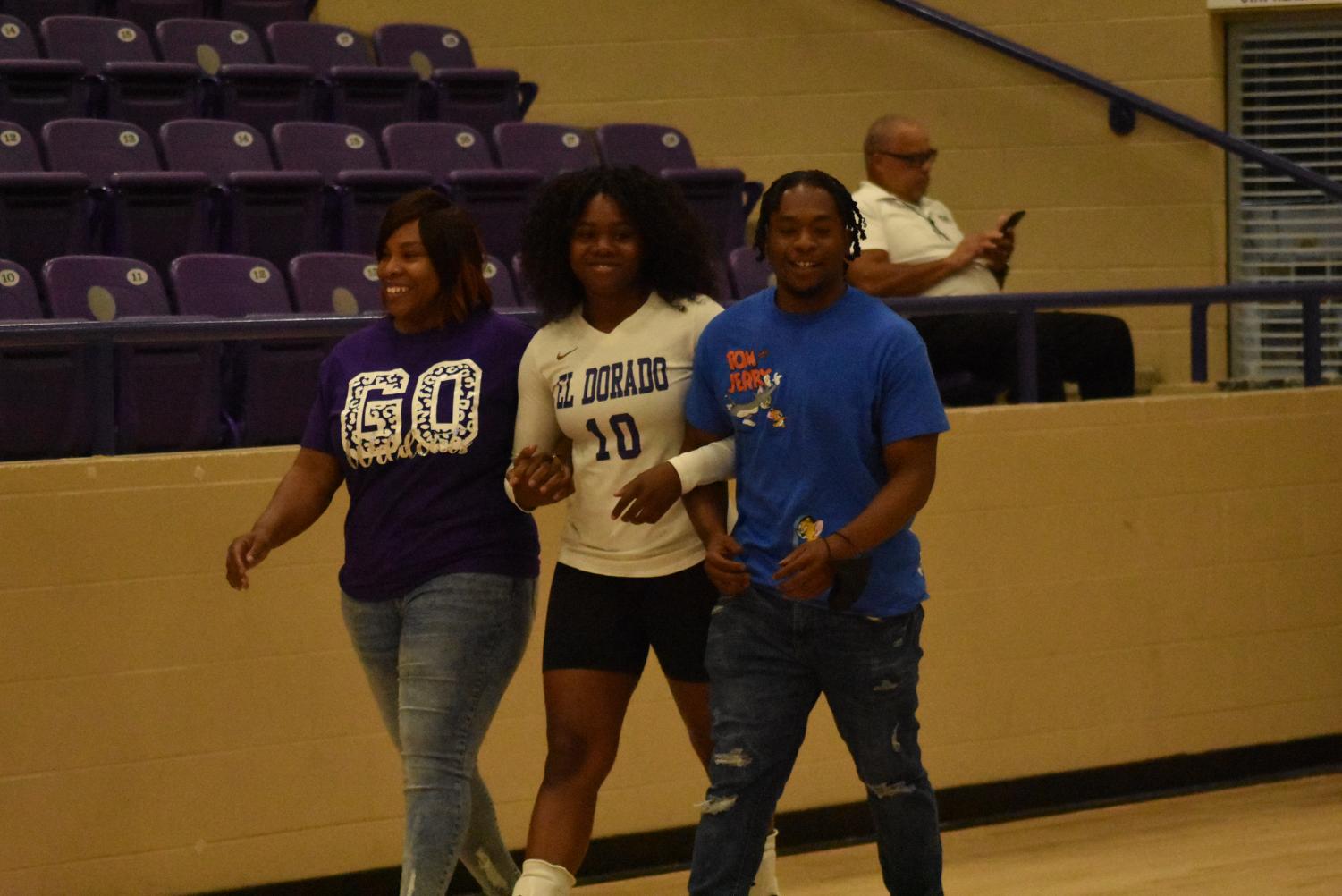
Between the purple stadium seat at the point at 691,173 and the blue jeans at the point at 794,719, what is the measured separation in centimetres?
335

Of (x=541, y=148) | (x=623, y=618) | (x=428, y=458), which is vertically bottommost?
(x=623, y=618)

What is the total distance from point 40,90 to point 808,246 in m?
4.46

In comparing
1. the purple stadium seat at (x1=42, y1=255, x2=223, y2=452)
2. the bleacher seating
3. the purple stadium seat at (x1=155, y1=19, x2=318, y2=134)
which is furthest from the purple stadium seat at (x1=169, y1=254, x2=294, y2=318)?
the purple stadium seat at (x1=155, y1=19, x2=318, y2=134)

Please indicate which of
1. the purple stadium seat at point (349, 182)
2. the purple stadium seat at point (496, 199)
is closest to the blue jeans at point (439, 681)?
the purple stadium seat at point (349, 182)

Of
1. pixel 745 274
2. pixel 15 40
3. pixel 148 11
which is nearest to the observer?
pixel 745 274

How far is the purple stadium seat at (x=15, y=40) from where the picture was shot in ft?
22.3

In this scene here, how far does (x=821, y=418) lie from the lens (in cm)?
290

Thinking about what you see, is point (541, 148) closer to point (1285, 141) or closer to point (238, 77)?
point (238, 77)

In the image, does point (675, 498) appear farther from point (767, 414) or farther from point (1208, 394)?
point (1208, 394)

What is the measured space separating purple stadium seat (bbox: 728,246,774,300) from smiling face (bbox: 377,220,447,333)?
3.26m

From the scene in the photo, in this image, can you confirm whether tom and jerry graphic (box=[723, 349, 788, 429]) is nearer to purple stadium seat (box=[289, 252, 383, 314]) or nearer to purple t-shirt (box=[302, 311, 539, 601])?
purple t-shirt (box=[302, 311, 539, 601])

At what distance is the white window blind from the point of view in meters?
7.61

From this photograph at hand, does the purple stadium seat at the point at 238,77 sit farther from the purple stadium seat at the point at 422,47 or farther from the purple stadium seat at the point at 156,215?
the purple stadium seat at the point at 156,215

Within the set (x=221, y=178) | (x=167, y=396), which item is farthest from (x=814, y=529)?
(x=221, y=178)
